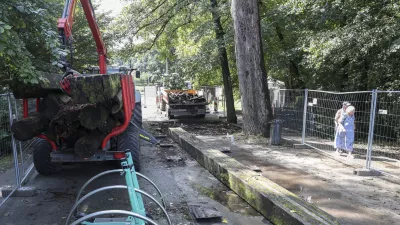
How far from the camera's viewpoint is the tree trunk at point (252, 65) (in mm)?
10609

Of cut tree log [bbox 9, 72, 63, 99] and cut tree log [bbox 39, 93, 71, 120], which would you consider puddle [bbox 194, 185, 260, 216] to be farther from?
cut tree log [bbox 9, 72, 63, 99]

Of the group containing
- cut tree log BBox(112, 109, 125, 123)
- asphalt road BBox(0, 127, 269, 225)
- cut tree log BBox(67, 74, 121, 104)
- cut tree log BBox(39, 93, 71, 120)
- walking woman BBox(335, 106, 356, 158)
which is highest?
cut tree log BBox(67, 74, 121, 104)

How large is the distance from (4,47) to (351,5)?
11562 millimetres

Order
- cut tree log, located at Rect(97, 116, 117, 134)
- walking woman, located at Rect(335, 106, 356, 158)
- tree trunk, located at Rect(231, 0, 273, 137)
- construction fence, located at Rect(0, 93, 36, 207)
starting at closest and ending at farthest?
cut tree log, located at Rect(97, 116, 117, 134), construction fence, located at Rect(0, 93, 36, 207), walking woman, located at Rect(335, 106, 356, 158), tree trunk, located at Rect(231, 0, 273, 137)

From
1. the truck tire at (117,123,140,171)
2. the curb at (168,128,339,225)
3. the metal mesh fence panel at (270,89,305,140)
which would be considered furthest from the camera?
the metal mesh fence panel at (270,89,305,140)

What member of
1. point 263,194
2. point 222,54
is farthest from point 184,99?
point 263,194

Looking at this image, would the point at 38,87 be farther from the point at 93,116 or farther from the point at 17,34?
the point at 17,34

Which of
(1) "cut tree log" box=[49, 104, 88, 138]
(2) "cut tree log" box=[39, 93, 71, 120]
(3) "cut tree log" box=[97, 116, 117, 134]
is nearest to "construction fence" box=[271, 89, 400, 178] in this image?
(3) "cut tree log" box=[97, 116, 117, 134]

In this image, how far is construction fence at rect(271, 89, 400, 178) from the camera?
27.9 feet

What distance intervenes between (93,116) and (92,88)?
1.32 feet

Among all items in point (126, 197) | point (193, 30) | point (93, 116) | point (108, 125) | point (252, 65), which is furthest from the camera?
point (193, 30)

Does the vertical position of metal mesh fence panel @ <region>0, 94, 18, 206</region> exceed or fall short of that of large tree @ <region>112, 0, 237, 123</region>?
it falls short

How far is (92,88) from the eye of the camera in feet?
14.3


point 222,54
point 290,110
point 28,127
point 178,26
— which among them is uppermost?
point 178,26
